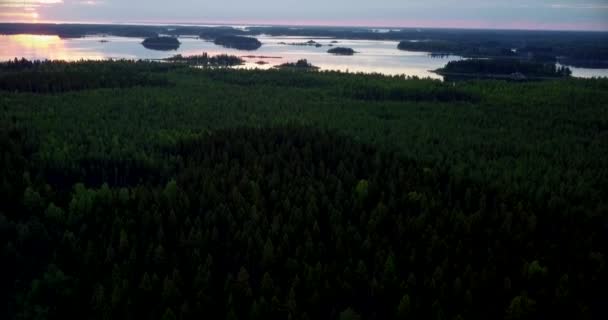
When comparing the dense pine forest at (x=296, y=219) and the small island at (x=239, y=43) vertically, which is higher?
the small island at (x=239, y=43)

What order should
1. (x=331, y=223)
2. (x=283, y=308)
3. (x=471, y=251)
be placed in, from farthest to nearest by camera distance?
(x=331, y=223) → (x=471, y=251) → (x=283, y=308)

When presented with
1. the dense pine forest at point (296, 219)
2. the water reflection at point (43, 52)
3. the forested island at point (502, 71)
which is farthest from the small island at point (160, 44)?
the dense pine forest at point (296, 219)

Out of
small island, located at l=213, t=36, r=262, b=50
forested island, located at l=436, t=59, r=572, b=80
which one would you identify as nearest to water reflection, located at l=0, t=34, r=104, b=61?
small island, located at l=213, t=36, r=262, b=50

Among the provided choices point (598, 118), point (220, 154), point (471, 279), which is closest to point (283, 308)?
point (471, 279)

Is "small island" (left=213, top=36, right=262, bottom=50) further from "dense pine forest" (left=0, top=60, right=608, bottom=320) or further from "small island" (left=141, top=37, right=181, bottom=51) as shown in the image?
"dense pine forest" (left=0, top=60, right=608, bottom=320)

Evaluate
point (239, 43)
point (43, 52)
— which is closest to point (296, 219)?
point (43, 52)

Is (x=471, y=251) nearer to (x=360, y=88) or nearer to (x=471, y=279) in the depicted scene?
(x=471, y=279)

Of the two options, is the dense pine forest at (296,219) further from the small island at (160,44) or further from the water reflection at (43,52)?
the small island at (160,44)

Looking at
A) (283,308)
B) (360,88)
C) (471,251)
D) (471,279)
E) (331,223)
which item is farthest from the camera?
(360,88)
